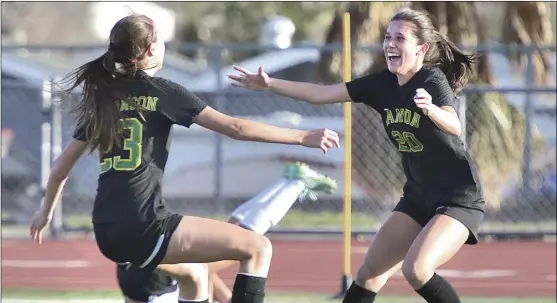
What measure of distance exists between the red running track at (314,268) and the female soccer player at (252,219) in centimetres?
288

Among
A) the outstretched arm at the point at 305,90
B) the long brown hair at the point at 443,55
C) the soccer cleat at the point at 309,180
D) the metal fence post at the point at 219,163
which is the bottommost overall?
the metal fence post at the point at 219,163

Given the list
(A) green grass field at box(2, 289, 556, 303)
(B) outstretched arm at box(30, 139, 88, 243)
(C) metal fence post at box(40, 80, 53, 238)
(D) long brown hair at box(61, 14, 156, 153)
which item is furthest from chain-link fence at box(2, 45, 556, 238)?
(D) long brown hair at box(61, 14, 156, 153)

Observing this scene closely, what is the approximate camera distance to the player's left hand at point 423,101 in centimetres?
548

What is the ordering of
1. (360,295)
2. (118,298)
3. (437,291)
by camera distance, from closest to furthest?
1. (437,291)
2. (360,295)
3. (118,298)

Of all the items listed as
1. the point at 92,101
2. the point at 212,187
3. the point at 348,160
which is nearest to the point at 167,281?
the point at 92,101

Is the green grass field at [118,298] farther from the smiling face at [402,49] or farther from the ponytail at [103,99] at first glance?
the ponytail at [103,99]

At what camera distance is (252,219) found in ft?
21.0

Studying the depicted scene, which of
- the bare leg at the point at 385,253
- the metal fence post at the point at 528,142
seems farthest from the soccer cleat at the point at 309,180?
the metal fence post at the point at 528,142

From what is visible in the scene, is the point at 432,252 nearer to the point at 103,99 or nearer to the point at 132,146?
the point at 132,146

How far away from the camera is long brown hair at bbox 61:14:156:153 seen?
5.36 metres

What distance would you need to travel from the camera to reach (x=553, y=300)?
29.3 ft

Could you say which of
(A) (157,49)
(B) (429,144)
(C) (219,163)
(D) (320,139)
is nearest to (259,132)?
(D) (320,139)

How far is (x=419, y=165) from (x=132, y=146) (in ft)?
5.13

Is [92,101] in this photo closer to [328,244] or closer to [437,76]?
[437,76]
